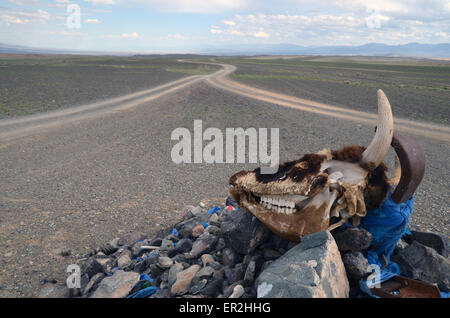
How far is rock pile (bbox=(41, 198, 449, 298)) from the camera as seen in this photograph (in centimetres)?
318

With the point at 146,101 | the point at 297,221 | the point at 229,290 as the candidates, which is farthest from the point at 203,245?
the point at 146,101

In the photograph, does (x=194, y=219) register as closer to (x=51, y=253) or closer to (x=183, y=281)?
(x=183, y=281)

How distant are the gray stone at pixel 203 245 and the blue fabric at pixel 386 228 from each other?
2.25 metres

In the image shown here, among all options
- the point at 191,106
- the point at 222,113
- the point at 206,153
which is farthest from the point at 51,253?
the point at 191,106

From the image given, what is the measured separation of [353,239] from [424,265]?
3.34 feet

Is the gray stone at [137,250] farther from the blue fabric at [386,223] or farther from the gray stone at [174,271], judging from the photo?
the blue fabric at [386,223]

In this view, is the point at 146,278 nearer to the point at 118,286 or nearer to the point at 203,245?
the point at 118,286

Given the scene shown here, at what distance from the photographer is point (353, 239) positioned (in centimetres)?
369

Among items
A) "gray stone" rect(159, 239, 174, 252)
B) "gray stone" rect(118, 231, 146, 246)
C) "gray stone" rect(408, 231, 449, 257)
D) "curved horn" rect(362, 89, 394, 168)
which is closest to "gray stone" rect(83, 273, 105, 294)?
"gray stone" rect(159, 239, 174, 252)

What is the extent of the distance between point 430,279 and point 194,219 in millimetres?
3861

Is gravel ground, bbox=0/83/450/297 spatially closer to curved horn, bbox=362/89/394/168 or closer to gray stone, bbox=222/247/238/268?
gray stone, bbox=222/247/238/268

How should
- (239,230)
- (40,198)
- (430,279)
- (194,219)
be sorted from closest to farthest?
(430,279) < (239,230) < (194,219) < (40,198)

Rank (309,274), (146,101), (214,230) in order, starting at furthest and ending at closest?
1. (146,101)
2. (214,230)
3. (309,274)

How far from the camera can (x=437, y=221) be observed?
7.44 metres
